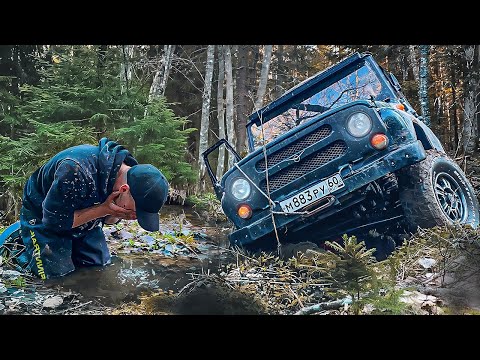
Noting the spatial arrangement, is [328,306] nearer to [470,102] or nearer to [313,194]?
[313,194]

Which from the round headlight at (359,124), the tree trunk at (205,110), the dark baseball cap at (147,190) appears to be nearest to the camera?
the dark baseball cap at (147,190)

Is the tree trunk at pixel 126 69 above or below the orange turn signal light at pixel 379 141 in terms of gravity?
above

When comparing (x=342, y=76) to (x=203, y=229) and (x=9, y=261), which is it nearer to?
(x=203, y=229)

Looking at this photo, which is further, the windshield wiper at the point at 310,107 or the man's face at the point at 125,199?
the windshield wiper at the point at 310,107

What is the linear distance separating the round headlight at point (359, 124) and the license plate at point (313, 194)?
270mm

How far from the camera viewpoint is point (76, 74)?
3203mm

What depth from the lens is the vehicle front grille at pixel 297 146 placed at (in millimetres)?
2814

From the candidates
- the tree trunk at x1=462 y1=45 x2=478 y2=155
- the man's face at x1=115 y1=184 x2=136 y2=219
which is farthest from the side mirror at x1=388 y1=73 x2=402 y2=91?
the man's face at x1=115 y1=184 x2=136 y2=219

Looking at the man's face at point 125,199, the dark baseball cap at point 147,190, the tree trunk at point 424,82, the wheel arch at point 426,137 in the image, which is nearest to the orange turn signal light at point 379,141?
the wheel arch at point 426,137

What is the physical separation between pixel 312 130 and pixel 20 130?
6.25 feet

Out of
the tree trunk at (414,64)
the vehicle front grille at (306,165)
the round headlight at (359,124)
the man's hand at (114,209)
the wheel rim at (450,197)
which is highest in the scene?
the tree trunk at (414,64)

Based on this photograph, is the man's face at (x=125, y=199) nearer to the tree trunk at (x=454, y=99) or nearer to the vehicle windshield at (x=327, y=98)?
the vehicle windshield at (x=327, y=98)

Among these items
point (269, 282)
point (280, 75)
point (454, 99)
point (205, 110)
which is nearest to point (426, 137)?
point (454, 99)

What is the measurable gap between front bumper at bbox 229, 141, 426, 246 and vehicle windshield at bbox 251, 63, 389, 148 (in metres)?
0.61
